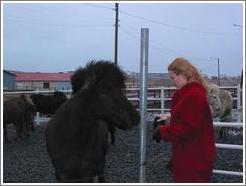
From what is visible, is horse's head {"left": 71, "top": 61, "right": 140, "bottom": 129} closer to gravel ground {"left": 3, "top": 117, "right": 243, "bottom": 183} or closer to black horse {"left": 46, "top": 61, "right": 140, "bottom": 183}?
black horse {"left": 46, "top": 61, "right": 140, "bottom": 183}

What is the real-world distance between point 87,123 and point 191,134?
1.25 metres

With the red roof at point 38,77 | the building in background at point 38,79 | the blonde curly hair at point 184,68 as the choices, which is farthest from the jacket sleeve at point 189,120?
the red roof at point 38,77

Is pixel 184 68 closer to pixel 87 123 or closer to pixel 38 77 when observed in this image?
pixel 87 123

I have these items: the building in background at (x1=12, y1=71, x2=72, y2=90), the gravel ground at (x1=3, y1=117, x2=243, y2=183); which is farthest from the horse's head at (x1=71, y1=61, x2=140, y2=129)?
the building in background at (x1=12, y1=71, x2=72, y2=90)

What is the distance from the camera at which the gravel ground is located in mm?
7211

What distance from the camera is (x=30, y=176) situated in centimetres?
753

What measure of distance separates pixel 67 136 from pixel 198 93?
1.50m

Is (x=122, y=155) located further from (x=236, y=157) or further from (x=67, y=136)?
(x=67, y=136)

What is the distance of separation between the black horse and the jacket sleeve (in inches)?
27.0

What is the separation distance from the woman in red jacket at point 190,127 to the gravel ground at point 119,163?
2.92 metres

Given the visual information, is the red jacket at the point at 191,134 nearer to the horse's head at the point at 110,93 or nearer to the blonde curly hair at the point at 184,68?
the blonde curly hair at the point at 184,68

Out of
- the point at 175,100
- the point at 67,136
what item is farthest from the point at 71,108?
the point at 175,100

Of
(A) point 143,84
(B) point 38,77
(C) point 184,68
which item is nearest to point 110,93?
(A) point 143,84

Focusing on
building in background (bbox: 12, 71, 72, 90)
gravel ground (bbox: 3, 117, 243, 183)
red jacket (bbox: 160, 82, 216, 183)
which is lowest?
gravel ground (bbox: 3, 117, 243, 183)
